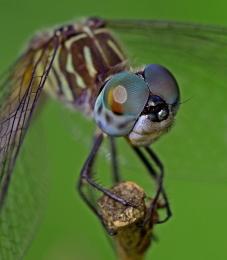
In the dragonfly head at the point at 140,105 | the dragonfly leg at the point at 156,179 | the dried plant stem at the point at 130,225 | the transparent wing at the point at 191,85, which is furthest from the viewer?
the transparent wing at the point at 191,85

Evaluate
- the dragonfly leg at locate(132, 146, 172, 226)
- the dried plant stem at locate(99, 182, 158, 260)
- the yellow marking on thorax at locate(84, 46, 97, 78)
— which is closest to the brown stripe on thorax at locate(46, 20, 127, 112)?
the yellow marking on thorax at locate(84, 46, 97, 78)

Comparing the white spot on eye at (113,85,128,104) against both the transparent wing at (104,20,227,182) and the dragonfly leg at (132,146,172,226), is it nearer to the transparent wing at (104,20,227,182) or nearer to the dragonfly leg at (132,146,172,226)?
the dragonfly leg at (132,146,172,226)

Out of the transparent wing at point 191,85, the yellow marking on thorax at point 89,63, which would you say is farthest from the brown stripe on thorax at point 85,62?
the transparent wing at point 191,85

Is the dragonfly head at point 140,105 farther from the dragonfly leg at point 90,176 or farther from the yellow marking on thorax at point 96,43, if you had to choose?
the yellow marking on thorax at point 96,43

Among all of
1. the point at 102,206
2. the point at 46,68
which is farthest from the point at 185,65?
the point at 102,206

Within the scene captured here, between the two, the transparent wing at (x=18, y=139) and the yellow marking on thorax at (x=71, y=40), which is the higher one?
the yellow marking on thorax at (x=71, y=40)
